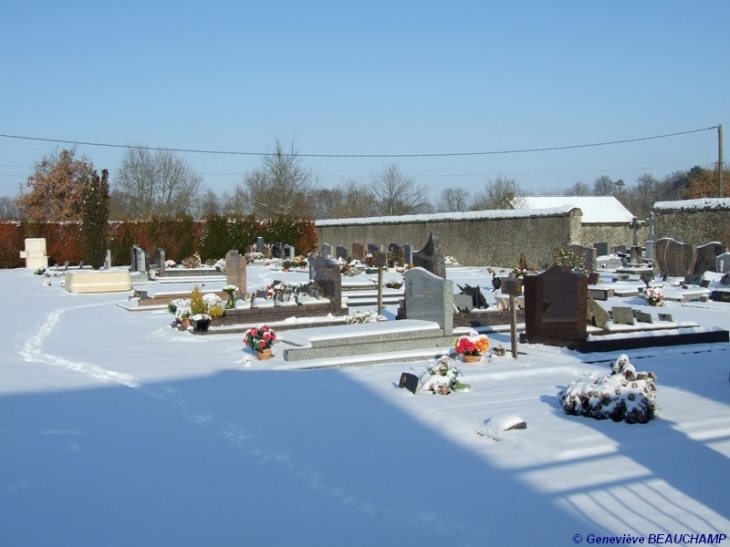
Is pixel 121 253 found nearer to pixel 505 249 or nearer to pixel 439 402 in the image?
pixel 505 249

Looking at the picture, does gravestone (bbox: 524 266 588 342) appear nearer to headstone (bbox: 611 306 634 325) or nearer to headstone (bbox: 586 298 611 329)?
headstone (bbox: 586 298 611 329)

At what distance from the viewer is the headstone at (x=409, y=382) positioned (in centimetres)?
820

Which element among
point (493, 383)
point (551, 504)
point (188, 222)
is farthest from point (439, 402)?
point (188, 222)

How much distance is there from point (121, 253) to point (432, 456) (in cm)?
3361

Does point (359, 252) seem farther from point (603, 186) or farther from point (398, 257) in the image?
point (603, 186)

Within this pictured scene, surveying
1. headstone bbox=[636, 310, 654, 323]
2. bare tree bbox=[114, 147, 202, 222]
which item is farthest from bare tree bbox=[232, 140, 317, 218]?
headstone bbox=[636, 310, 654, 323]

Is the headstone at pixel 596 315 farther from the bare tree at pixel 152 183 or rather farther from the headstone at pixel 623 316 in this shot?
the bare tree at pixel 152 183

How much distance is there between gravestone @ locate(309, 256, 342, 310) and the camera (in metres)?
15.7

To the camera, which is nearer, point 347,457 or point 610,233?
point 347,457

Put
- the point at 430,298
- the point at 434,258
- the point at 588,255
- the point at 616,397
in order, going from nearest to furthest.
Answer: the point at 616,397
the point at 430,298
the point at 434,258
the point at 588,255

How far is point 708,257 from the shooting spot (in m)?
22.2

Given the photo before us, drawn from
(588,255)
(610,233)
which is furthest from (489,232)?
(588,255)

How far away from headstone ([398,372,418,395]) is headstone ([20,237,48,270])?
101 ft

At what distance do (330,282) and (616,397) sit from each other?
9.50m
